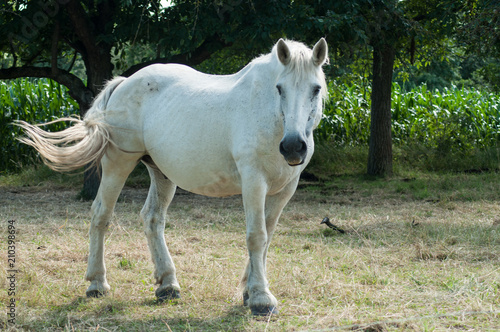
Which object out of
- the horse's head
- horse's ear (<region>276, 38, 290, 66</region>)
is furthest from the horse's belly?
horse's ear (<region>276, 38, 290, 66</region>)

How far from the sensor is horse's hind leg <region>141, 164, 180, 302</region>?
3.88 meters

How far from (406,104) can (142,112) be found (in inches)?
458

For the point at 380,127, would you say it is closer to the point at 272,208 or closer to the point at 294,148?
the point at 272,208

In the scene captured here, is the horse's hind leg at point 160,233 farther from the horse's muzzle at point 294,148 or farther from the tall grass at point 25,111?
the tall grass at point 25,111

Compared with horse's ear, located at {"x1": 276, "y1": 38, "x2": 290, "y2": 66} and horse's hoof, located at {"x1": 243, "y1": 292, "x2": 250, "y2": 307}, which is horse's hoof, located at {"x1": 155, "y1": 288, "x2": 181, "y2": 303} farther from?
horse's ear, located at {"x1": 276, "y1": 38, "x2": 290, "y2": 66}

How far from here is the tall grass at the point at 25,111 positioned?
1250 centimetres

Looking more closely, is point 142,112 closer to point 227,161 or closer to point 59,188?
point 227,161

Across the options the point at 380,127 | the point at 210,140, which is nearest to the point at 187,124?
the point at 210,140

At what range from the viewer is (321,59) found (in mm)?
3289

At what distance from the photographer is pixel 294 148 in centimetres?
300

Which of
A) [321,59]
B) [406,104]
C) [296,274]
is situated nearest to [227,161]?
[321,59]

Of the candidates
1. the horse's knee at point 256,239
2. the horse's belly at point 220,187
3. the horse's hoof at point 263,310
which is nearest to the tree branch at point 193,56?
the horse's belly at point 220,187

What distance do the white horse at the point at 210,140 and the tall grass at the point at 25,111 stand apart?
8755mm

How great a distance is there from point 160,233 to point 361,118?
10.5 metres
